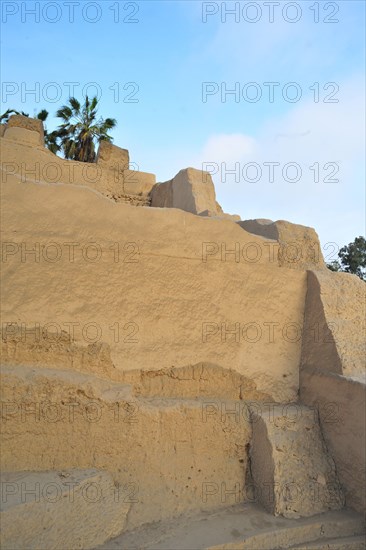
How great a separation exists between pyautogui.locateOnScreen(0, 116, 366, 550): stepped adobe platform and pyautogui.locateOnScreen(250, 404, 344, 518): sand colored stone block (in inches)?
0.5

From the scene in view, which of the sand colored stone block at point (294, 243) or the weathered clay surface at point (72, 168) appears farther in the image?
the weathered clay surface at point (72, 168)

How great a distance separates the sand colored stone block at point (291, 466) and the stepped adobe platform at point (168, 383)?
0.01m

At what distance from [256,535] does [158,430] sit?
0.90 metres

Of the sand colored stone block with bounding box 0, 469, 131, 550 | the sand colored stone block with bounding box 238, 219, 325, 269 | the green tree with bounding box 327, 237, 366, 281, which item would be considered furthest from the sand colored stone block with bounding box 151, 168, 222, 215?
the green tree with bounding box 327, 237, 366, 281

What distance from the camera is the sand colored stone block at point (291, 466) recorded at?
312cm

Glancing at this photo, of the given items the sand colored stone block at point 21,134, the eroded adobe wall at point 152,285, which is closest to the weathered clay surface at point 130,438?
the eroded adobe wall at point 152,285

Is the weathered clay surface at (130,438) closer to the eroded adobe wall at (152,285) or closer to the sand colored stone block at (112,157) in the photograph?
the eroded adobe wall at (152,285)

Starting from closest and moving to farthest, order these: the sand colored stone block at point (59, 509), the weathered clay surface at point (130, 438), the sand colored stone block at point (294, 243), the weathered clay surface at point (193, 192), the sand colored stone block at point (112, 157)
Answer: the sand colored stone block at point (59, 509) < the weathered clay surface at point (130, 438) < the sand colored stone block at point (294, 243) < the weathered clay surface at point (193, 192) < the sand colored stone block at point (112, 157)

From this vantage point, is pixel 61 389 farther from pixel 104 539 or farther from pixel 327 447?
pixel 327 447

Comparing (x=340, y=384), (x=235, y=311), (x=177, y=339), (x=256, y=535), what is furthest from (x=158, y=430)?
(x=340, y=384)

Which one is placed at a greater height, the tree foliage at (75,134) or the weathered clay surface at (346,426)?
the tree foliage at (75,134)

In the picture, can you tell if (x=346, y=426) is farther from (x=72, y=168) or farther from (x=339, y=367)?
(x=72, y=168)

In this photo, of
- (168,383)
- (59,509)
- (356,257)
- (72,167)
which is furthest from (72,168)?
(356,257)

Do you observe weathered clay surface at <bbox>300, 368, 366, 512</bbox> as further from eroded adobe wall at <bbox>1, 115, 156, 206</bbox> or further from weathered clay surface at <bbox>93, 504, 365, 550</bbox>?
eroded adobe wall at <bbox>1, 115, 156, 206</bbox>
